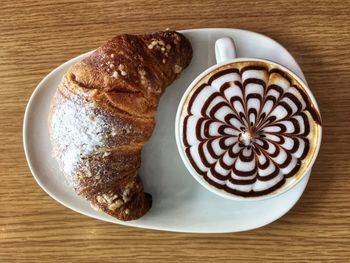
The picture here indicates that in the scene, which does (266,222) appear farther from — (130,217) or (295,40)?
(295,40)

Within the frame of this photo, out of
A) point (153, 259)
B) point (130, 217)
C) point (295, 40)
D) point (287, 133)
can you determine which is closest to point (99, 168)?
point (130, 217)

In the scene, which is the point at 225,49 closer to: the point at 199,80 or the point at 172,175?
the point at 199,80

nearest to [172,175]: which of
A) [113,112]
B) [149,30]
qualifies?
[113,112]

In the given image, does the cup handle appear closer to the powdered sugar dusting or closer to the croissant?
the croissant

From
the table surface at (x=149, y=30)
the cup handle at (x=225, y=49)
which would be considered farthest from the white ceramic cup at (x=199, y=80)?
the table surface at (x=149, y=30)

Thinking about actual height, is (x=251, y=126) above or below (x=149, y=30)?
below

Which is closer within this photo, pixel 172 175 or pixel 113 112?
pixel 113 112

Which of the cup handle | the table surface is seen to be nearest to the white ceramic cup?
the cup handle

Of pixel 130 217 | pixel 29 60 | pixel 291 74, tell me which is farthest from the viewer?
pixel 29 60
